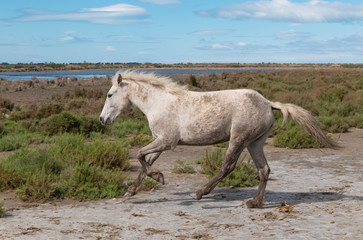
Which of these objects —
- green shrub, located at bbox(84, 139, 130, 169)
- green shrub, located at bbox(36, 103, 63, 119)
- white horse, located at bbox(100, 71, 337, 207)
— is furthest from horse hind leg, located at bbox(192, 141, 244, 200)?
green shrub, located at bbox(36, 103, 63, 119)

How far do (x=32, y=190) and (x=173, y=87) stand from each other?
3188 millimetres

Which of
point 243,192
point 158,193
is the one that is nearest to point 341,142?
point 243,192

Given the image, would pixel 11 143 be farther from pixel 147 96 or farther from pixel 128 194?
pixel 147 96

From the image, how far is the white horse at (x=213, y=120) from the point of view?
7.13 meters

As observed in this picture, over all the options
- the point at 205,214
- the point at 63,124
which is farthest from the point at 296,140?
the point at 63,124

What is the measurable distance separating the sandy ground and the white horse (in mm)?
596

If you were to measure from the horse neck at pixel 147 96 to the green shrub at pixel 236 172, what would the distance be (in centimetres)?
255

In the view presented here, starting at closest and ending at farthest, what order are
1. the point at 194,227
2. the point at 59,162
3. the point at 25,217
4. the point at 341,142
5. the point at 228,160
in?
the point at 194,227 → the point at 25,217 → the point at 228,160 → the point at 59,162 → the point at 341,142

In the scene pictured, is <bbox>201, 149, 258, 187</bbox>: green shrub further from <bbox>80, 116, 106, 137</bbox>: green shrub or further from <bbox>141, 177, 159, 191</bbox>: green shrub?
<bbox>80, 116, 106, 137</bbox>: green shrub

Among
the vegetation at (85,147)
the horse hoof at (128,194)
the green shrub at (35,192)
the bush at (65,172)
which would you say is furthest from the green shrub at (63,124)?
the horse hoof at (128,194)

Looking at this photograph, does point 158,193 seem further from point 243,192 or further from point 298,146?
point 298,146

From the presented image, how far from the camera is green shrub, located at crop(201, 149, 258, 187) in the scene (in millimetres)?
9125

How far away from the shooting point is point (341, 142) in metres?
15.4

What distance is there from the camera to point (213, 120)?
7.15 metres
